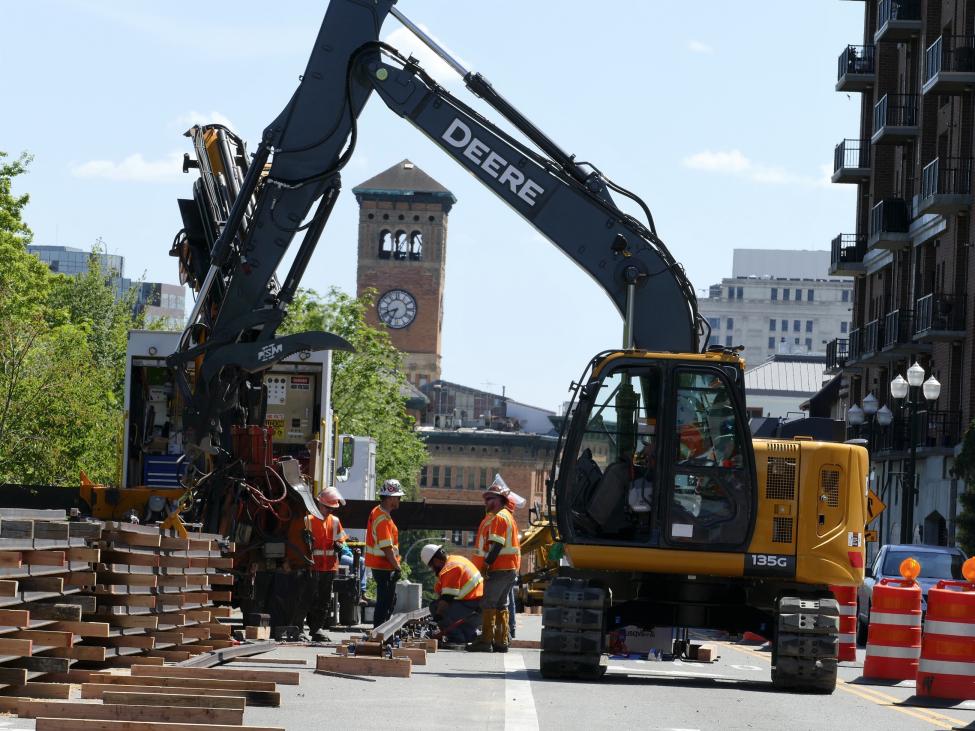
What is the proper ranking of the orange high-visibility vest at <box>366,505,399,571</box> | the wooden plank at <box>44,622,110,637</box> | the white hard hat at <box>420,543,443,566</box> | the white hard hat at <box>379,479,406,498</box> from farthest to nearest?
1. the white hard hat at <box>379,479,406,498</box>
2. the orange high-visibility vest at <box>366,505,399,571</box>
3. the white hard hat at <box>420,543,443,566</box>
4. the wooden plank at <box>44,622,110,637</box>

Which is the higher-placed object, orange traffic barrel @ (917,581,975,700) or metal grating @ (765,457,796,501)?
metal grating @ (765,457,796,501)

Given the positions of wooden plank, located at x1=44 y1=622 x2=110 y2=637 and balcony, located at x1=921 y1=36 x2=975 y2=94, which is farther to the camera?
balcony, located at x1=921 y1=36 x2=975 y2=94

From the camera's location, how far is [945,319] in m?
54.1

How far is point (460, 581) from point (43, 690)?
8638mm

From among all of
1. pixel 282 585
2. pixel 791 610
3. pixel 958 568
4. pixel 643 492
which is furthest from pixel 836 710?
pixel 958 568

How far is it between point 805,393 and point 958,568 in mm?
120914

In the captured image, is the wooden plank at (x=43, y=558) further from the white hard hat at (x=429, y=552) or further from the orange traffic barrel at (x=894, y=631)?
the orange traffic barrel at (x=894, y=631)

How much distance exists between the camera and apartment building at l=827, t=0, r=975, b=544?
176 feet

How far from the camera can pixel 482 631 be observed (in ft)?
67.6

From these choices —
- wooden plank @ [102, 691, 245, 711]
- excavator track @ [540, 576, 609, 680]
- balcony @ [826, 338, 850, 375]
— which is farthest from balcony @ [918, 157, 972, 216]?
wooden plank @ [102, 691, 245, 711]

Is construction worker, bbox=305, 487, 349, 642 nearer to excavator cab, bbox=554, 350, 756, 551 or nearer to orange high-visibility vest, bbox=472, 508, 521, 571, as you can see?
orange high-visibility vest, bbox=472, 508, 521, 571

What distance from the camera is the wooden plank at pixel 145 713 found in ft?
35.6

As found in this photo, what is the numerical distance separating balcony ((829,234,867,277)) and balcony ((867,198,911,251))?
6.89 meters

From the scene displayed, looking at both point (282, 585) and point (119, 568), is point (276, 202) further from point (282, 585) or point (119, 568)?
point (119, 568)
